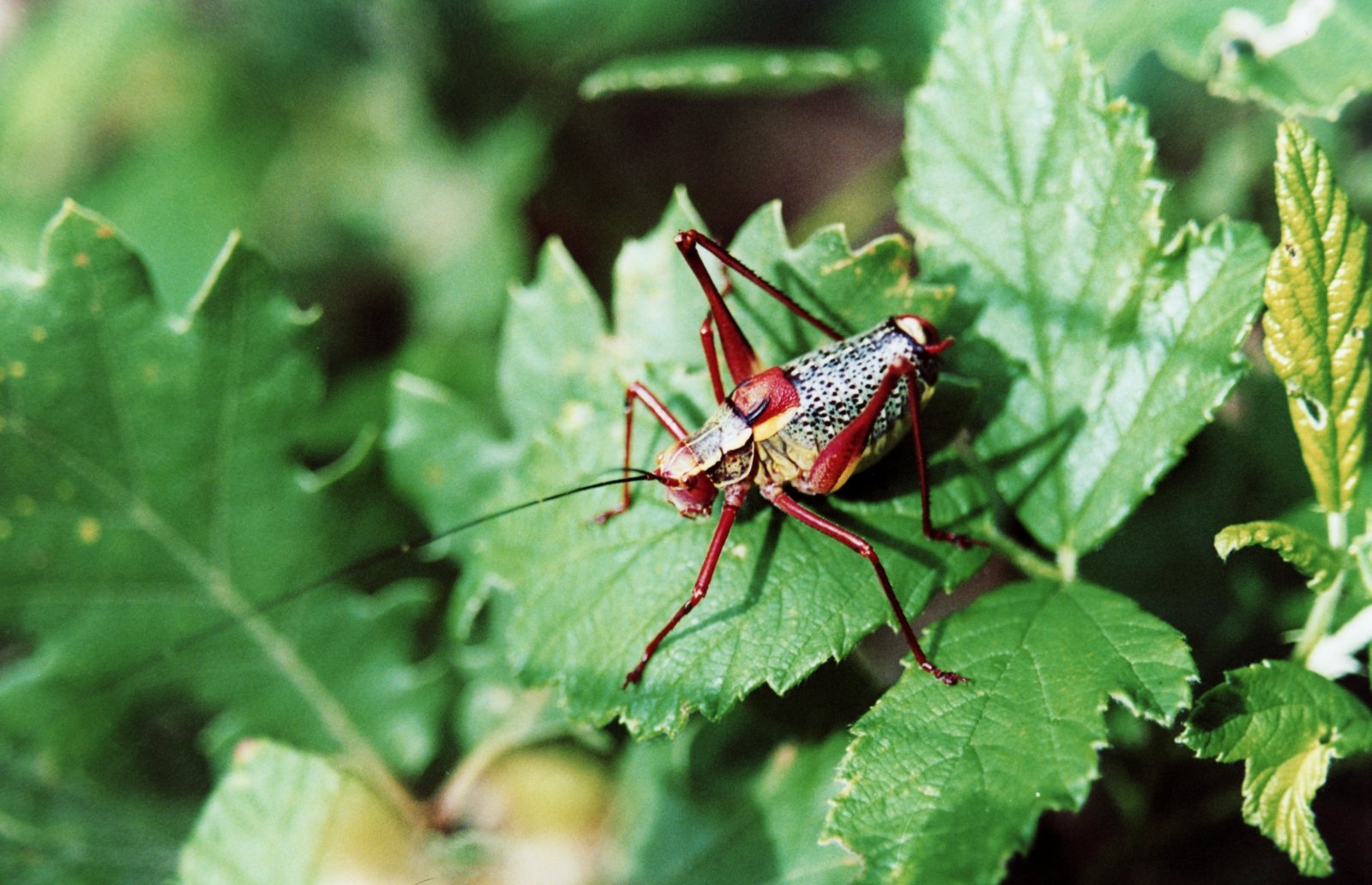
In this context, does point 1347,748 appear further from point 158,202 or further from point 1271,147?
point 158,202

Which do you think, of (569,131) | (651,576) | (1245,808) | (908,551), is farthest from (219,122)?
(1245,808)

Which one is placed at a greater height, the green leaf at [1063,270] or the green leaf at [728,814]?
the green leaf at [1063,270]

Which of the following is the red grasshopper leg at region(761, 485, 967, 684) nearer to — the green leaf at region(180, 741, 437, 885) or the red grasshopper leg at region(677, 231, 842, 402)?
the red grasshopper leg at region(677, 231, 842, 402)

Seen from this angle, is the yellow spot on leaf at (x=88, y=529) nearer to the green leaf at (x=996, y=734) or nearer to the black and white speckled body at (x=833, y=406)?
the black and white speckled body at (x=833, y=406)

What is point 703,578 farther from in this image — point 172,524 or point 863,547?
point 172,524

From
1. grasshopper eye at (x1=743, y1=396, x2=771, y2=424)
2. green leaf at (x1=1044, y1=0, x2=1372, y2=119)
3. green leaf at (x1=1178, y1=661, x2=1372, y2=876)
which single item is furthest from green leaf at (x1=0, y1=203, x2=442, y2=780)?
green leaf at (x1=1044, y1=0, x2=1372, y2=119)

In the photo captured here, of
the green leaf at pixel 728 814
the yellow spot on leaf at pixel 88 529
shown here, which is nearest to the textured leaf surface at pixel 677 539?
the green leaf at pixel 728 814
